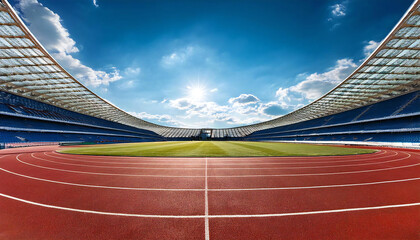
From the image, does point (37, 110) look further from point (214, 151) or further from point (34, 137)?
point (214, 151)

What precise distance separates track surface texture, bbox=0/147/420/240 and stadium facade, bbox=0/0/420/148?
17296 mm

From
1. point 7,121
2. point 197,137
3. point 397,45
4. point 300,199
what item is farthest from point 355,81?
point 197,137

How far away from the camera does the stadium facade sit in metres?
17.3

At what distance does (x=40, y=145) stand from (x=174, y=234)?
137 feet

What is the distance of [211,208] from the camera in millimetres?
4391

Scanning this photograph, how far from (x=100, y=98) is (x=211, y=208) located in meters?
42.5

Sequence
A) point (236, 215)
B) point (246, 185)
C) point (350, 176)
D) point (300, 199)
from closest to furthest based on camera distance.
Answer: point (236, 215)
point (300, 199)
point (246, 185)
point (350, 176)

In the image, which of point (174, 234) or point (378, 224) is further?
point (378, 224)

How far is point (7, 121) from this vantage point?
30.4 meters

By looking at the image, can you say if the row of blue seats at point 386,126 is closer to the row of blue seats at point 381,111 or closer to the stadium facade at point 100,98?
the stadium facade at point 100,98

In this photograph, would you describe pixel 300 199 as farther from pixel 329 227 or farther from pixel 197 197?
pixel 197 197

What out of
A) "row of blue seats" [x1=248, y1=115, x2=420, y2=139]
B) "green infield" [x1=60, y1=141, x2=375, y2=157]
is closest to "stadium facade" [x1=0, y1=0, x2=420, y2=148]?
"row of blue seats" [x1=248, y1=115, x2=420, y2=139]

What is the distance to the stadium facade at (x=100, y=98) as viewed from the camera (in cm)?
1733

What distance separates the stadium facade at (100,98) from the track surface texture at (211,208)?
17.3 meters
